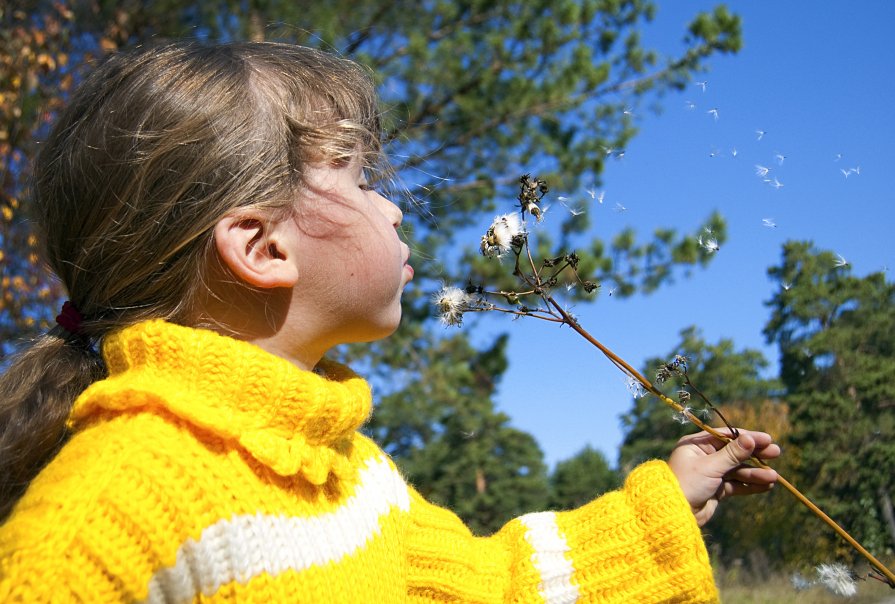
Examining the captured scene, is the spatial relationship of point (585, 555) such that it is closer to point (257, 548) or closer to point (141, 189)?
point (257, 548)

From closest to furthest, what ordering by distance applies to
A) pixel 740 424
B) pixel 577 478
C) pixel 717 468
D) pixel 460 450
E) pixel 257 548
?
1. pixel 257 548
2. pixel 717 468
3. pixel 740 424
4. pixel 577 478
5. pixel 460 450

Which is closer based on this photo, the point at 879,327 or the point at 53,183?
the point at 53,183

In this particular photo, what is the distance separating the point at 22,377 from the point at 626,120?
482cm

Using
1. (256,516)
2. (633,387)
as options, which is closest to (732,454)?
(633,387)

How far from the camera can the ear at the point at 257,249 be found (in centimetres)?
128

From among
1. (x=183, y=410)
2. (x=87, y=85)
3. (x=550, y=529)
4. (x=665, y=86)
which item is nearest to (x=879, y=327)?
(x=550, y=529)

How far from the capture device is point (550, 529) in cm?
163

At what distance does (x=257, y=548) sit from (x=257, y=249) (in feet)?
1.51

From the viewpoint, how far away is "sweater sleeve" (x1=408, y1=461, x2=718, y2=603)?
1.47 meters

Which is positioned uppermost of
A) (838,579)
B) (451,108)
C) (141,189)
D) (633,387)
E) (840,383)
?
(451,108)

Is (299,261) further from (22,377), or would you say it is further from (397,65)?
(397,65)

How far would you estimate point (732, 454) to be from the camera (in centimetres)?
148

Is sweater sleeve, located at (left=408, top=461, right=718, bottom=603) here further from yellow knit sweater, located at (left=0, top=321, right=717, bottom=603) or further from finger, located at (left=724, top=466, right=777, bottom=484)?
finger, located at (left=724, top=466, right=777, bottom=484)

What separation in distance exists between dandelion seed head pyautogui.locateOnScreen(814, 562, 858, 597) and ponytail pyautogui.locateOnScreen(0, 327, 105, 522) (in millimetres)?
1339
